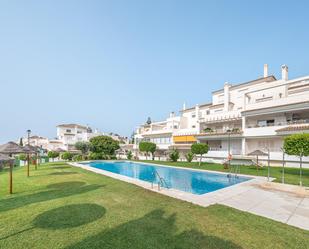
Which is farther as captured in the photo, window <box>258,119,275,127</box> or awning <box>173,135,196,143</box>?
awning <box>173,135,196,143</box>

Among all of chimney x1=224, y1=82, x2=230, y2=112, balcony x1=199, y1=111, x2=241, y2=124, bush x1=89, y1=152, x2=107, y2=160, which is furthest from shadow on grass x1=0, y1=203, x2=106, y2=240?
chimney x1=224, y1=82, x2=230, y2=112

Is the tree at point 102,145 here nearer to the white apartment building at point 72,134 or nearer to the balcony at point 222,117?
the balcony at point 222,117

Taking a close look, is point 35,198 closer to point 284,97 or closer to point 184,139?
point 284,97

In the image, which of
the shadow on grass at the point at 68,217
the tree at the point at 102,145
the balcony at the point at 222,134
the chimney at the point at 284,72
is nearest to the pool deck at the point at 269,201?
the shadow on grass at the point at 68,217

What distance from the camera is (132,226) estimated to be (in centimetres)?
504

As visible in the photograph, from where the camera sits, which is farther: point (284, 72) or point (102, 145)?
point (102, 145)

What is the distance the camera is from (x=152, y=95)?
185ft

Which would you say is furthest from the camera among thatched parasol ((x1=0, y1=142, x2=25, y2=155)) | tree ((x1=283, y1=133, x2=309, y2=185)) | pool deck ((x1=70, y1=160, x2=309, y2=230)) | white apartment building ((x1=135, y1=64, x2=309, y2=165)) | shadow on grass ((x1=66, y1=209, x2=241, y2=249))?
white apartment building ((x1=135, y1=64, x2=309, y2=165))

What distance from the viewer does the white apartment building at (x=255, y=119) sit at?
20.3 m

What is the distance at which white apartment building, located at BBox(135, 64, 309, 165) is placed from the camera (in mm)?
20328

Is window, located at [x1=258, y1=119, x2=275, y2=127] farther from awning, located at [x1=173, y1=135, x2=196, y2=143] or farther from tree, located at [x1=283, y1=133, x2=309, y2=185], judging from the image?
awning, located at [x1=173, y1=135, x2=196, y2=143]

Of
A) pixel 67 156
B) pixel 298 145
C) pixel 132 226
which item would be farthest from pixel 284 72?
pixel 67 156

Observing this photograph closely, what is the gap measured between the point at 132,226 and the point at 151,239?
0.91 metres

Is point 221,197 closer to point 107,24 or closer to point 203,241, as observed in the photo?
point 203,241
